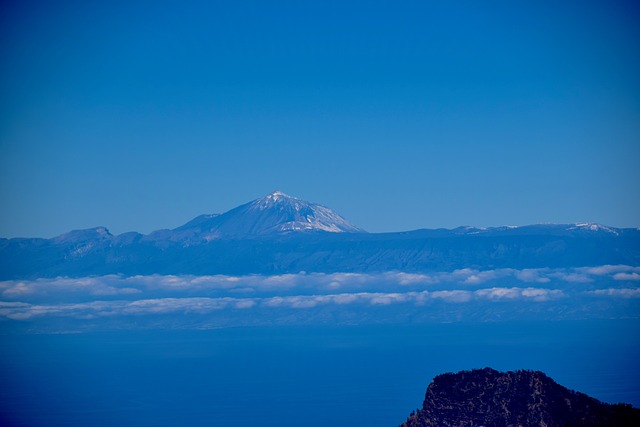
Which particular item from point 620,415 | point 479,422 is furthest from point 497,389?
point 620,415

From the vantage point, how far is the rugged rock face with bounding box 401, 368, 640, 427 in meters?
87.7

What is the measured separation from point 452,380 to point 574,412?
11.5 meters

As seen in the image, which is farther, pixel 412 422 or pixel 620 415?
pixel 412 422

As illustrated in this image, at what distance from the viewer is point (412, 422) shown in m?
94.3

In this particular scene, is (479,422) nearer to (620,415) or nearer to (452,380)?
(452,380)

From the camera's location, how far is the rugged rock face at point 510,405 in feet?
288

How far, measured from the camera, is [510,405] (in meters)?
90.4

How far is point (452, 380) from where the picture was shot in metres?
94.5

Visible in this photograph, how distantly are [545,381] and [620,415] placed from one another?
7.30 metres

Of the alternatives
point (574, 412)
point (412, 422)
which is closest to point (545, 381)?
point (574, 412)

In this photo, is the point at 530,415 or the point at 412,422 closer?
the point at 530,415

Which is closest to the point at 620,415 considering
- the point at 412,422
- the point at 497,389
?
the point at 497,389

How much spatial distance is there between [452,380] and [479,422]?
5390 mm

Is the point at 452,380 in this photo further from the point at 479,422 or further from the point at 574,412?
the point at 574,412
